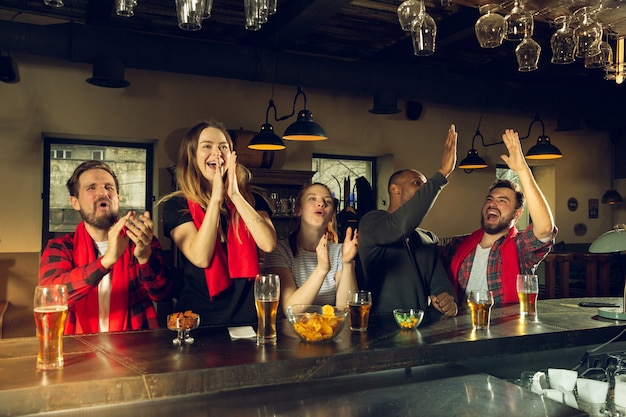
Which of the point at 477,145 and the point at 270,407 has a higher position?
the point at 477,145

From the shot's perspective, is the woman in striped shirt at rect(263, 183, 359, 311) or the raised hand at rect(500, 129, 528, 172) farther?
the raised hand at rect(500, 129, 528, 172)

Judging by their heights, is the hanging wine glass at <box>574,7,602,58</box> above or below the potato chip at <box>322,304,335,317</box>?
above

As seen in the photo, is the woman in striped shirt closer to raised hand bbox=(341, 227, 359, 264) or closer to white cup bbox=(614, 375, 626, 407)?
raised hand bbox=(341, 227, 359, 264)

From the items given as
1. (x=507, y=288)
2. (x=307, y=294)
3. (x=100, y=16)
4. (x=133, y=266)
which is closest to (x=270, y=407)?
(x=307, y=294)

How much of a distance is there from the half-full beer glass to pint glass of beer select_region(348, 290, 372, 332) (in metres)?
0.28

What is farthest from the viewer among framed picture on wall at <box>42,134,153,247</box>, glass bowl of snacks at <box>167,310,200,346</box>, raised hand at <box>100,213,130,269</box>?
framed picture on wall at <box>42,134,153,247</box>

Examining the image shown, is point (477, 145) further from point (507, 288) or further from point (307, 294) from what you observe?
point (307, 294)

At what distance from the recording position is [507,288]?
304 cm

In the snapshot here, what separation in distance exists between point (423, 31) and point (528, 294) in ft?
3.61

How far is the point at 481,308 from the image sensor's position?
6.55 ft

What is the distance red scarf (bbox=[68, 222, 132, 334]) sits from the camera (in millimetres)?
2418

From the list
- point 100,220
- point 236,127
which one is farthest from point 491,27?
point 236,127

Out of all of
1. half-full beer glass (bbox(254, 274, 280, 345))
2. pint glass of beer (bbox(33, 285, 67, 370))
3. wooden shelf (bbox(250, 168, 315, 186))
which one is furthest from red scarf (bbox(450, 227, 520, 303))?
wooden shelf (bbox(250, 168, 315, 186))

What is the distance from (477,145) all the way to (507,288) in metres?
5.22
